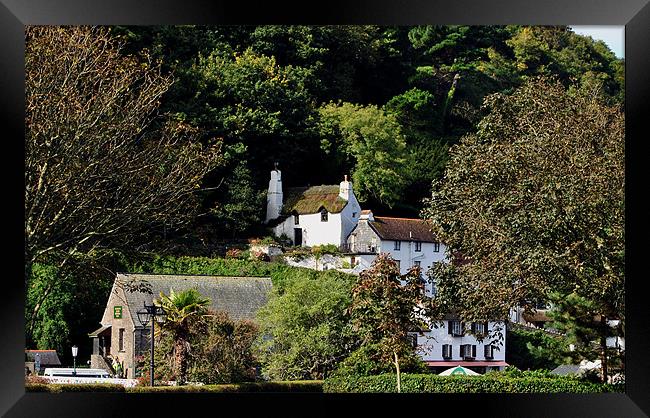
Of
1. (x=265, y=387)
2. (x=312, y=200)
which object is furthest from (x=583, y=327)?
(x=265, y=387)

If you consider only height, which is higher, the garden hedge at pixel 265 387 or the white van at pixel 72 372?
the white van at pixel 72 372

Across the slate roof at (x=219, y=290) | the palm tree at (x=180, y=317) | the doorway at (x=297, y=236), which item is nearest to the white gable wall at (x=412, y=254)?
the doorway at (x=297, y=236)

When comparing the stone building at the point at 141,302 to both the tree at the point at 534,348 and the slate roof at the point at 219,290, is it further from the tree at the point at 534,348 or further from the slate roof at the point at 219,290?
the tree at the point at 534,348

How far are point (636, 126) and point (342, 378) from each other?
500 cm

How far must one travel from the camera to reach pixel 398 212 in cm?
1134

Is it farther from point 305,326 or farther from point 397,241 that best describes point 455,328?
point 305,326

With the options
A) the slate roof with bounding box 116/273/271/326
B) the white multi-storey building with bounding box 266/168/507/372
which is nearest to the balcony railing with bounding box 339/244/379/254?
the white multi-storey building with bounding box 266/168/507/372

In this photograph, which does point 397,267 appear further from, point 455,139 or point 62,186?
point 62,186

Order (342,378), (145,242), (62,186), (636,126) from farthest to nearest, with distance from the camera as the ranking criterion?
1. (342,378)
2. (145,242)
3. (62,186)
4. (636,126)

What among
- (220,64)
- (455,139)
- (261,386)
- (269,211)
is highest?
(220,64)

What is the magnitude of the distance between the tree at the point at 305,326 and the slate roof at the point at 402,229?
1.98 ft

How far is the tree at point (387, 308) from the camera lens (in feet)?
36.3

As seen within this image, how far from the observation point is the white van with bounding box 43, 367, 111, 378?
10.1 meters

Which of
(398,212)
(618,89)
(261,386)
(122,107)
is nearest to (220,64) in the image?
(122,107)
